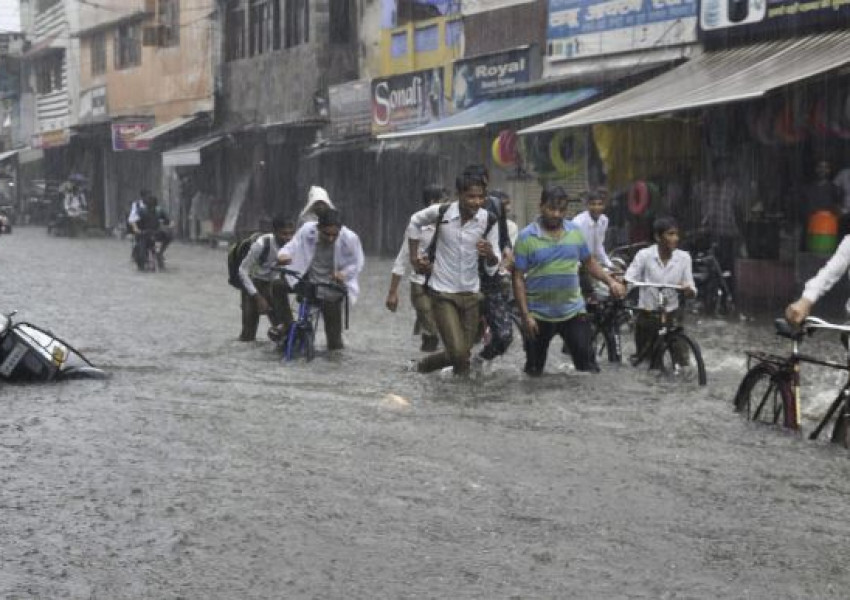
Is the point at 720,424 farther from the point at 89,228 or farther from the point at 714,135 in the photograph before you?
the point at 89,228

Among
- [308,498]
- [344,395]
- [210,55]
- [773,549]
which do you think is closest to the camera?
[773,549]

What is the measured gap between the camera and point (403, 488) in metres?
7.33

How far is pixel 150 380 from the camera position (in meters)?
11.7

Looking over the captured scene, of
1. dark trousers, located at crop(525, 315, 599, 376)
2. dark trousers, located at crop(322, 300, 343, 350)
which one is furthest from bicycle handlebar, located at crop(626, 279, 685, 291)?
dark trousers, located at crop(322, 300, 343, 350)

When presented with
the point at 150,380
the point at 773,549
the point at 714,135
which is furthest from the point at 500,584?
the point at 714,135

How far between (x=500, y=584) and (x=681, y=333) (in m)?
6.06

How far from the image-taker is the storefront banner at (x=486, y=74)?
2469 cm

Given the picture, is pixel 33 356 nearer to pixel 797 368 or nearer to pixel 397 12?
pixel 797 368

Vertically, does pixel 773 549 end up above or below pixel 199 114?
below

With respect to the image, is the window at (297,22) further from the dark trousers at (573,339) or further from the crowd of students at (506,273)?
the dark trousers at (573,339)

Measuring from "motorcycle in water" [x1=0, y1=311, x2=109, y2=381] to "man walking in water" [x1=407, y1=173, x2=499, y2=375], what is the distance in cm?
260

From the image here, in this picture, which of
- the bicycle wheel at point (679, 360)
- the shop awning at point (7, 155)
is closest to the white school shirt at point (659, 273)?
the bicycle wheel at point (679, 360)

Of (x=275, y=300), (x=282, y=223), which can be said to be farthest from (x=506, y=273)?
(x=275, y=300)

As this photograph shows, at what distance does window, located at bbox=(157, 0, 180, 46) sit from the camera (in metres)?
44.5
